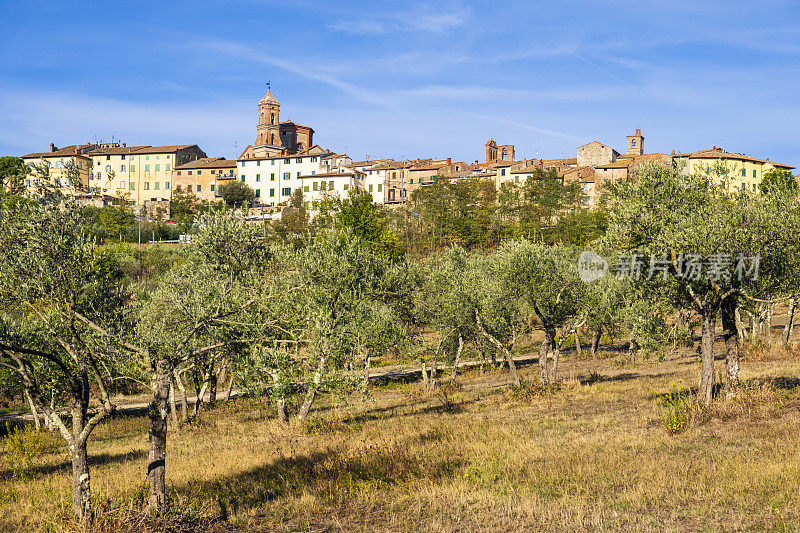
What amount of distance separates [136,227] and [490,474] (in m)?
113

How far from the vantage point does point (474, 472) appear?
60.4 ft

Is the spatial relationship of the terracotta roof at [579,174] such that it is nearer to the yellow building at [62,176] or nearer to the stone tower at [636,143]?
the stone tower at [636,143]

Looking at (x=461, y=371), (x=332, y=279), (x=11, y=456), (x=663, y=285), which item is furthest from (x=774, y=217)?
(x=461, y=371)

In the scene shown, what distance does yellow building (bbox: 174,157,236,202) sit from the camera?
156 meters

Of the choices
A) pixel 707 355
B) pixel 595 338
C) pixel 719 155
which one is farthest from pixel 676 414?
pixel 719 155

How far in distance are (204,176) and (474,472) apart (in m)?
150

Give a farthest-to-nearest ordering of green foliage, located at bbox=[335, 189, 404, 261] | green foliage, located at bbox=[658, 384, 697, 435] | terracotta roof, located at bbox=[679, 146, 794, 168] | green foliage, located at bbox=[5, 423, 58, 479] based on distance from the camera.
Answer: terracotta roof, located at bbox=[679, 146, 794, 168]
green foliage, located at bbox=[335, 189, 404, 261]
green foliage, located at bbox=[5, 423, 58, 479]
green foliage, located at bbox=[658, 384, 697, 435]

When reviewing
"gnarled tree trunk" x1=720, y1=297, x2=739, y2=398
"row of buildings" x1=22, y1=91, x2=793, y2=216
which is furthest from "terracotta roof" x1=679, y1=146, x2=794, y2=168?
"gnarled tree trunk" x1=720, y1=297, x2=739, y2=398

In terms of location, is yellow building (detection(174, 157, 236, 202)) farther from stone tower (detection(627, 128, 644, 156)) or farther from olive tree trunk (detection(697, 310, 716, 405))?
olive tree trunk (detection(697, 310, 716, 405))

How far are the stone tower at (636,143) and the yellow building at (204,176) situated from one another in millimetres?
96971

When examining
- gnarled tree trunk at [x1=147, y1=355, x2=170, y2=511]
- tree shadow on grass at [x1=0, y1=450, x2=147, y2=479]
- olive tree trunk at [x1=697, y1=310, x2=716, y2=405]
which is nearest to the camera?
gnarled tree trunk at [x1=147, y1=355, x2=170, y2=511]

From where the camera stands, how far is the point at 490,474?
18.1m

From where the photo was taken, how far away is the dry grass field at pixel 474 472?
14.5m

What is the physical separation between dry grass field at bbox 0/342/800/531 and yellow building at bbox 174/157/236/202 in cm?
13097
